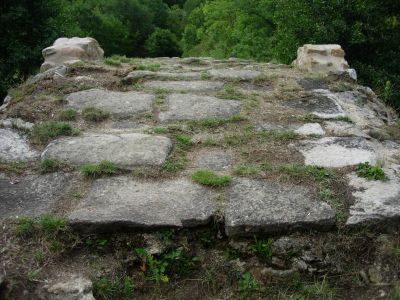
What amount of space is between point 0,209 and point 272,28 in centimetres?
1534

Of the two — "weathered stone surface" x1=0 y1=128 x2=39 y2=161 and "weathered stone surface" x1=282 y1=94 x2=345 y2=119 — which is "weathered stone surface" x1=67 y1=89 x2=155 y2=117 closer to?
"weathered stone surface" x1=0 y1=128 x2=39 y2=161

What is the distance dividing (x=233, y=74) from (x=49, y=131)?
2095mm

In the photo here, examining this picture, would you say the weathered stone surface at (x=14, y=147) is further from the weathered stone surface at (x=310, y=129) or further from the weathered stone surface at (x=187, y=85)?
the weathered stone surface at (x=310, y=129)

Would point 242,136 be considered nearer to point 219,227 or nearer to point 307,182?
point 307,182

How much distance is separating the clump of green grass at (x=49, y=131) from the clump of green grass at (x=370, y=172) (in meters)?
1.83

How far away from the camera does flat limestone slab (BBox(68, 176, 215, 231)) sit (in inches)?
85.5

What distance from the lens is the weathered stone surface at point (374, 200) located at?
222 cm

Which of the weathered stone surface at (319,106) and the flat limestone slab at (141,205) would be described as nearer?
the flat limestone slab at (141,205)

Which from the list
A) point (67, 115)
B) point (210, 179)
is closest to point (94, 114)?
point (67, 115)

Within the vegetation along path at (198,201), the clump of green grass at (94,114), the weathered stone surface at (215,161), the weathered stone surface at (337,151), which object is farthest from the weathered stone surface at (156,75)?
the weathered stone surface at (337,151)

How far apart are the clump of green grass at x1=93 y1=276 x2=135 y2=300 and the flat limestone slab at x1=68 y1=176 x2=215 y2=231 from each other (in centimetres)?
25

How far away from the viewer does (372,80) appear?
396 inches

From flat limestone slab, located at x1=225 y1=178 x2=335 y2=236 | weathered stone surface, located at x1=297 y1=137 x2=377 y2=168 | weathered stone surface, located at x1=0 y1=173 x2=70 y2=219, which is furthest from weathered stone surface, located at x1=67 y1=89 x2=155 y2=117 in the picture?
flat limestone slab, located at x1=225 y1=178 x2=335 y2=236

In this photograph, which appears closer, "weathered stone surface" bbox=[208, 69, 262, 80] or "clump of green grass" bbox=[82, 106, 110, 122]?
"clump of green grass" bbox=[82, 106, 110, 122]
